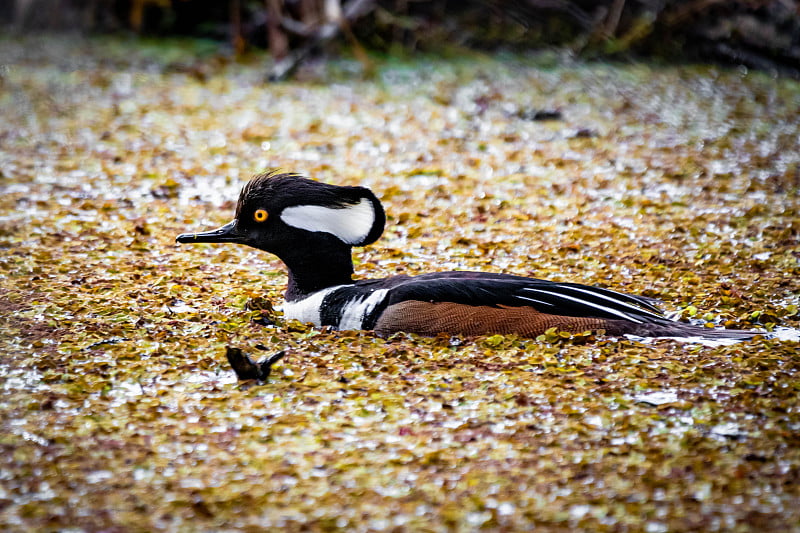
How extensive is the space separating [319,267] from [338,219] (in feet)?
0.76

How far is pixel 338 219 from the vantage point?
4250 millimetres

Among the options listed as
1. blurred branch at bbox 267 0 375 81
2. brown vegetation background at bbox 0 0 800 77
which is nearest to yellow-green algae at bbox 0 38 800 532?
blurred branch at bbox 267 0 375 81

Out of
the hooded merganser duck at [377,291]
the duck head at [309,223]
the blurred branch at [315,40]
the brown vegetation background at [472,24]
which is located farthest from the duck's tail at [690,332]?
the blurred branch at [315,40]

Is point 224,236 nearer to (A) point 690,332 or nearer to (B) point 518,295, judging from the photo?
(B) point 518,295

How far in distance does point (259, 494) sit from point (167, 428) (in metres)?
0.57

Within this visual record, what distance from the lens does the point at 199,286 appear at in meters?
4.84

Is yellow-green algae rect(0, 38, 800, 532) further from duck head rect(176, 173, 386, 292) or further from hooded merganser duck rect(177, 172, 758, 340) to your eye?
duck head rect(176, 173, 386, 292)

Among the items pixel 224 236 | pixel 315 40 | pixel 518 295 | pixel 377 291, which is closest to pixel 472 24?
pixel 315 40

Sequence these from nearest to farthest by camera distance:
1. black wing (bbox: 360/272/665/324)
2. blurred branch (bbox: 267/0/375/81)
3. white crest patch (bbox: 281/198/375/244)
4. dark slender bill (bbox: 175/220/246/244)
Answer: black wing (bbox: 360/272/665/324) < white crest patch (bbox: 281/198/375/244) < dark slender bill (bbox: 175/220/246/244) < blurred branch (bbox: 267/0/375/81)

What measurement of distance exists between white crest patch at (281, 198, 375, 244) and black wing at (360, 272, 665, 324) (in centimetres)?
30

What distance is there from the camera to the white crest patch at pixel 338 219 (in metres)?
4.23

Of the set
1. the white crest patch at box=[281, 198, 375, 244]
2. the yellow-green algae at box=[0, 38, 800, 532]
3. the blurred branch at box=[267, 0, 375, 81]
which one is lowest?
the yellow-green algae at box=[0, 38, 800, 532]

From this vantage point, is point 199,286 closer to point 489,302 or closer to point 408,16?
point 489,302

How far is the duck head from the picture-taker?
423 centimetres
